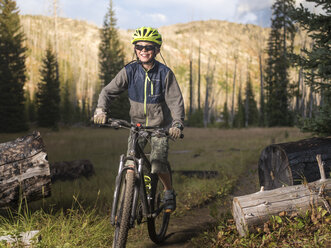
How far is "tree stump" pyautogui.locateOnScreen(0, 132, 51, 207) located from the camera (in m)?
4.02

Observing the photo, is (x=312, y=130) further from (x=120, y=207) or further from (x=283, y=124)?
(x=283, y=124)

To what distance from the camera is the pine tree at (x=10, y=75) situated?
88.3 feet

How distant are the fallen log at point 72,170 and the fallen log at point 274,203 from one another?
20.2ft

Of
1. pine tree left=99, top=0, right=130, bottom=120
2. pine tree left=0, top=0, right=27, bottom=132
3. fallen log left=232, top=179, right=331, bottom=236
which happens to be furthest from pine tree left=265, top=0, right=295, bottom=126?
fallen log left=232, top=179, right=331, bottom=236

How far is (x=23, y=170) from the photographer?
160 inches

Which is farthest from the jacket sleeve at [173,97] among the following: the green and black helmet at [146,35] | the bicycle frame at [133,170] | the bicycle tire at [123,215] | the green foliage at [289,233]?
the green foliage at [289,233]

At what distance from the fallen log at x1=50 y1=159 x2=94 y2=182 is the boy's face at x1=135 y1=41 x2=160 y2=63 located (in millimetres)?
5858

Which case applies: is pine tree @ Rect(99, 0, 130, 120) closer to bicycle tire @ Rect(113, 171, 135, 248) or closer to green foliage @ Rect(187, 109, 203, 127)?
green foliage @ Rect(187, 109, 203, 127)

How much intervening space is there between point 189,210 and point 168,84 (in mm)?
3490

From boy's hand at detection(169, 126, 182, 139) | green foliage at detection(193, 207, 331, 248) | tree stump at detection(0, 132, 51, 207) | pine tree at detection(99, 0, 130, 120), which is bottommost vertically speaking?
green foliage at detection(193, 207, 331, 248)

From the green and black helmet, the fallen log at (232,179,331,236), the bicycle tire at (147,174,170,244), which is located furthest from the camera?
the bicycle tire at (147,174,170,244)

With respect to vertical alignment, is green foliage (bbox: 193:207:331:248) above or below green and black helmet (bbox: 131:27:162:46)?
below

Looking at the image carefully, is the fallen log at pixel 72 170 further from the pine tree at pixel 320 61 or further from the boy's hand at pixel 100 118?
the pine tree at pixel 320 61

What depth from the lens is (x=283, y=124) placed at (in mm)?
36719
